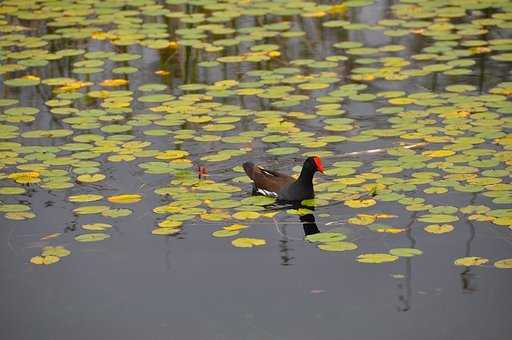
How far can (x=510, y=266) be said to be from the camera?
7270mm

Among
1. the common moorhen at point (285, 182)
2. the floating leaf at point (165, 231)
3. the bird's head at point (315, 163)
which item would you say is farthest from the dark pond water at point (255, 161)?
the bird's head at point (315, 163)

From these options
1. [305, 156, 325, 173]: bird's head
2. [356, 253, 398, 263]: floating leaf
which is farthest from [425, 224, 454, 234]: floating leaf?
[305, 156, 325, 173]: bird's head

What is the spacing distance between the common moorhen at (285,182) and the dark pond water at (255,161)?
11 centimetres

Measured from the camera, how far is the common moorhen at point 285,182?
8273 millimetres

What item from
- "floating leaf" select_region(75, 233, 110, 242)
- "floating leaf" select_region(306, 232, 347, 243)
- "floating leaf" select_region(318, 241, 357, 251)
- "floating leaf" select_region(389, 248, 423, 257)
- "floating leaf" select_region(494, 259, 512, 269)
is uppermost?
"floating leaf" select_region(75, 233, 110, 242)

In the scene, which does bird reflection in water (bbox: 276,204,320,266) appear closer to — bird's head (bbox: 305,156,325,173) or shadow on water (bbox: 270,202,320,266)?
shadow on water (bbox: 270,202,320,266)

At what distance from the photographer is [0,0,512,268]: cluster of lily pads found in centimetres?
820

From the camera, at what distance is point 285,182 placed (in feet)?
27.6

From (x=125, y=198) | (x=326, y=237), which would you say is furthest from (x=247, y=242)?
(x=125, y=198)

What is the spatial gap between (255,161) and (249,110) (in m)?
1.10

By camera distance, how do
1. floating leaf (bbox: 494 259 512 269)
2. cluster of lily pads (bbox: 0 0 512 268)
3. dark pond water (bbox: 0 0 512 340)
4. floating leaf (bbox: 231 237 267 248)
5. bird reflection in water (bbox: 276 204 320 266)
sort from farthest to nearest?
1. cluster of lily pads (bbox: 0 0 512 268)
2. floating leaf (bbox: 231 237 267 248)
3. bird reflection in water (bbox: 276 204 320 266)
4. floating leaf (bbox: 494 259 512 269)
5. dark pond water (bbox: 0 0 512 340)

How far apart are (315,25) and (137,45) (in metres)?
1.78

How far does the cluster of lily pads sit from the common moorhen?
9cm

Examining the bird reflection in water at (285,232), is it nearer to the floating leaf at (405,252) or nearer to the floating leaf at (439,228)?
the floating leaf at (405,252)
